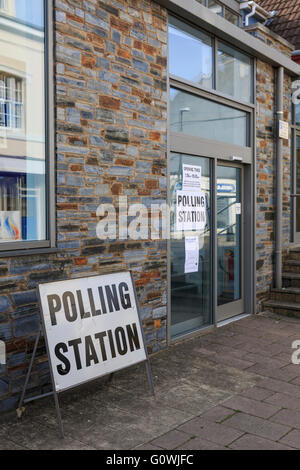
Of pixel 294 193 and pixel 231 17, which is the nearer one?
pixel 231 17

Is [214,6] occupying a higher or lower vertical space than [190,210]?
higher

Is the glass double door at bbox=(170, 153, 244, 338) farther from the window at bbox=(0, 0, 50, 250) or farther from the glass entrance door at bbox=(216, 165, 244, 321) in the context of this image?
the window at bbox=(0, 0, 50, 250)

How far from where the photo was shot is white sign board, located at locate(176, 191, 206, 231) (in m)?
5.65

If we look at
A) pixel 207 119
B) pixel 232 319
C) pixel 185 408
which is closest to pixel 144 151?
pixel 207 119

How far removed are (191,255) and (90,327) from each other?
234 centimetres

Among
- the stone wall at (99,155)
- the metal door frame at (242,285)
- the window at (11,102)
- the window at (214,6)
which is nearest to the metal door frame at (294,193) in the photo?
the metal door frame at (242,285)

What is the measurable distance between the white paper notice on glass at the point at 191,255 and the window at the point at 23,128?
2.19 m

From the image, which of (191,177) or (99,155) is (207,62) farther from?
(99,155)

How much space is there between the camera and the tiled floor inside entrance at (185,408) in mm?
3238

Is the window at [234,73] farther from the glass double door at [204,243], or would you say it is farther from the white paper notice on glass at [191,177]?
the white paper notice on glass at [191,177]

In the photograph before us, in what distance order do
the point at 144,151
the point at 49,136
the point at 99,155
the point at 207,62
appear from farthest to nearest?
the point at 207,62, the point at 144,151, the point at 99,155, the point at 49,136

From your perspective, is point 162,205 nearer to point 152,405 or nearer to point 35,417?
point 152,405

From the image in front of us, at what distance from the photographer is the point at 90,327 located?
3.79 meters

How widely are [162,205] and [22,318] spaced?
211 cm
